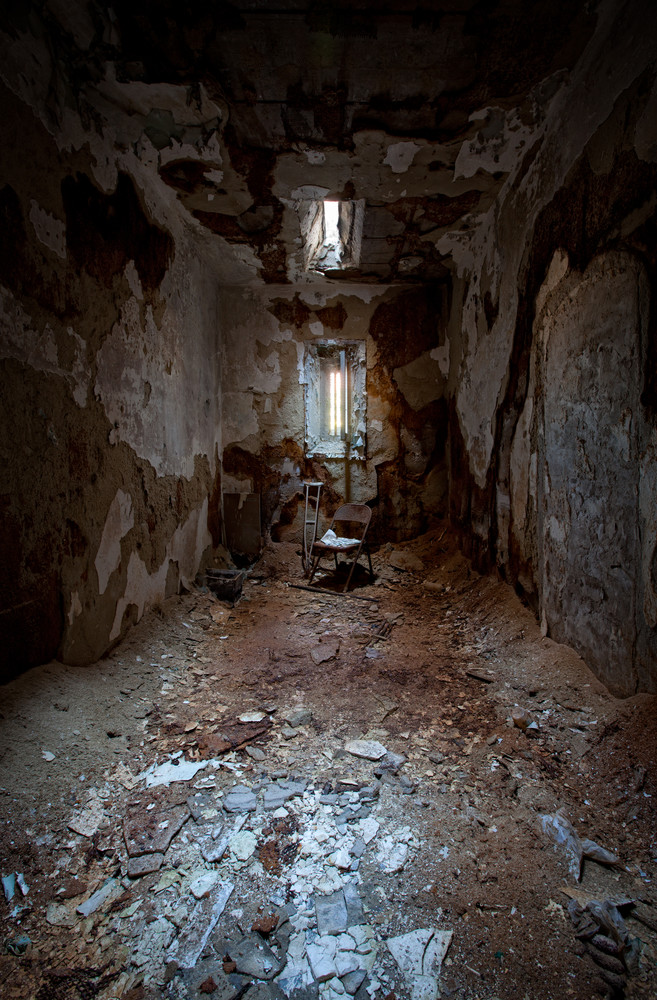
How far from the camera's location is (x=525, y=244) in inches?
115

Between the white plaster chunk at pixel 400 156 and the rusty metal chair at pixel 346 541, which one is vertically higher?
the white plaster chunk at pixel 400 156

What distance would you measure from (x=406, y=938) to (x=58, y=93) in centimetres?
358

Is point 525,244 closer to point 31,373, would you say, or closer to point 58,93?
point 58,93

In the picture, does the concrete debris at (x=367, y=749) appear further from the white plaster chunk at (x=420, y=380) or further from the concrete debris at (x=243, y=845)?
the white plaster chunk at (x=420, y=380)

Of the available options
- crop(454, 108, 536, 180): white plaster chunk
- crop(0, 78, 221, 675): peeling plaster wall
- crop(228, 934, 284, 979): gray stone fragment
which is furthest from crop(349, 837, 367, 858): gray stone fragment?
crop(454, 108, 536, 180): white plaster chunk

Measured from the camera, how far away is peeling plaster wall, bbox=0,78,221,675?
1871mm

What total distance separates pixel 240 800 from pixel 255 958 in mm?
557

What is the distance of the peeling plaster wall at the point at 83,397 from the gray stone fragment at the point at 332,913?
1494 millimetres

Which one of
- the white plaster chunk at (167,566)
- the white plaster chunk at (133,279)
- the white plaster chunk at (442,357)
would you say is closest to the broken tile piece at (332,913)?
the white plaster chunk at (167,566)

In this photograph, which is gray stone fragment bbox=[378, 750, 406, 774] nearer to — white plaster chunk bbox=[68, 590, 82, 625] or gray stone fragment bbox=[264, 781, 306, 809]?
gray stone fragment bbox=[264, 781, 306, 809]

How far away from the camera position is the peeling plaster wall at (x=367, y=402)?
5.15m

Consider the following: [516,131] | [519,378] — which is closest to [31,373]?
[519,378]

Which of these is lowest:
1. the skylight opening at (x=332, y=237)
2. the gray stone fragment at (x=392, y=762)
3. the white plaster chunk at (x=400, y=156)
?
the gray stone fragment at (x=392, y=762)

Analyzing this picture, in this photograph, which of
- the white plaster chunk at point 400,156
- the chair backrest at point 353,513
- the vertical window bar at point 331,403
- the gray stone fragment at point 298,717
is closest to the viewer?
the gray stone fragment at point 298,717
